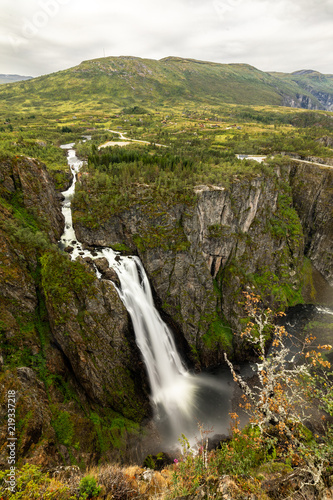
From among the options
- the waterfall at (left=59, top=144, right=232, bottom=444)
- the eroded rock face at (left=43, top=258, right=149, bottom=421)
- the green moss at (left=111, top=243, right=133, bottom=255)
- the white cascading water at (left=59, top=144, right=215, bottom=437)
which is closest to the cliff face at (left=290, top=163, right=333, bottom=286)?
the waterfall at (left=59, top=144, right=232, bottom=444)

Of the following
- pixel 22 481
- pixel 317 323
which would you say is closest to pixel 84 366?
pixel 22 481

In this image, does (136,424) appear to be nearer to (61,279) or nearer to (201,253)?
(61,279)

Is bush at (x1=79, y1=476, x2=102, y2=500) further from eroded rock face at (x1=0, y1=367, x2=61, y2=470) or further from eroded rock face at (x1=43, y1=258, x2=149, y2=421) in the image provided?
eroded rock face at (x1=43, y1=258, x2=149, y2=421)

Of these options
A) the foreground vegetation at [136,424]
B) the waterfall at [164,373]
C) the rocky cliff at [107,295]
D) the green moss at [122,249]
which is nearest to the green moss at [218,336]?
the rocky cliff at [107,295]

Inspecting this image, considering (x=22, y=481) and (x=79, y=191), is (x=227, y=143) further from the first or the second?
(x=22, y=481)

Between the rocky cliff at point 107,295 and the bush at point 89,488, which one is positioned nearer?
the bush at point 89,488

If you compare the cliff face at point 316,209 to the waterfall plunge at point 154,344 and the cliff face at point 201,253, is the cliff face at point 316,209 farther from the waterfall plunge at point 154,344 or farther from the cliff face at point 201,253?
the waterfall plunge at point 154,344
